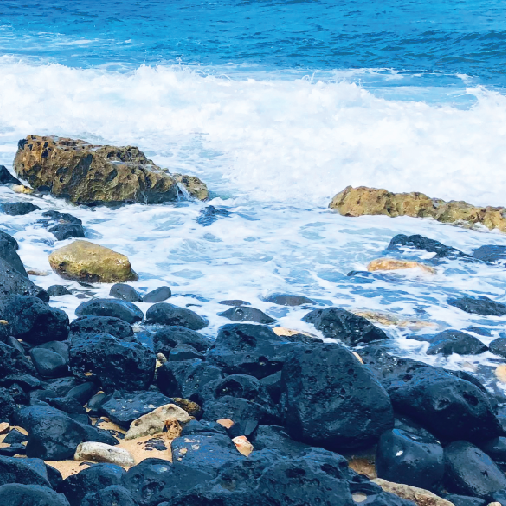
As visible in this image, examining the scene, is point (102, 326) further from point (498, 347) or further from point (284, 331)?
point (498, 347)

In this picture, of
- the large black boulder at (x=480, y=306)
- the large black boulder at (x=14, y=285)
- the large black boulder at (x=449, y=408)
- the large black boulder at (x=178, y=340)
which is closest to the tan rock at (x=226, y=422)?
the large black boulder at (x=449, y=408)

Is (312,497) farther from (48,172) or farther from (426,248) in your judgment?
(48,172)

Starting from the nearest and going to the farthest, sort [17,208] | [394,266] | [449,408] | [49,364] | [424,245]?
1. [449,408]
2. [49,364]
3. [394,266]
4. [424,245]
5. [17,208]

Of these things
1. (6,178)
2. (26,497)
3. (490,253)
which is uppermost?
(26,497)

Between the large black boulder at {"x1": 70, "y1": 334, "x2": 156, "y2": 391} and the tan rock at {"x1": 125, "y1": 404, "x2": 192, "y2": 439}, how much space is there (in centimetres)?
50

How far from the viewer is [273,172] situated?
11109 mm

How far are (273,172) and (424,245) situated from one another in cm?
367

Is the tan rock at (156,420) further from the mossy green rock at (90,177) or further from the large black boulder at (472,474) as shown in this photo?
the mossy green rock at (90,177)

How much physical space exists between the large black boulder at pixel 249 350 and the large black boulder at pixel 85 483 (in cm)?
164

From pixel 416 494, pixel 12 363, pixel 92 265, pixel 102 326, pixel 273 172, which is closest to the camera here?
pixel 416 494

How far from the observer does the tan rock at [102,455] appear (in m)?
3.61

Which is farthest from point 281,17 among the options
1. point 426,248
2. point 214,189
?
point 426,248

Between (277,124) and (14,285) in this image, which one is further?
(277,124)

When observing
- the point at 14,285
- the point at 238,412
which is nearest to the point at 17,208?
the point at 14,285
